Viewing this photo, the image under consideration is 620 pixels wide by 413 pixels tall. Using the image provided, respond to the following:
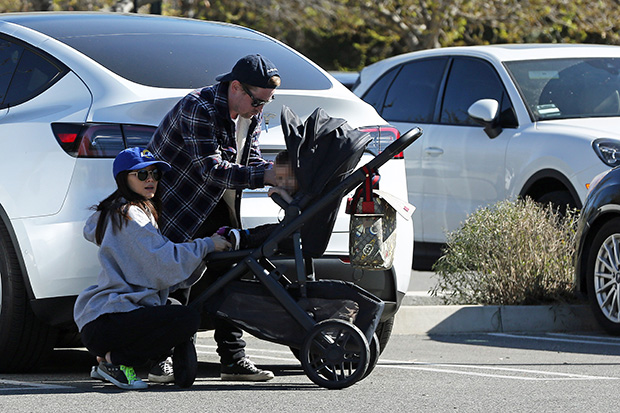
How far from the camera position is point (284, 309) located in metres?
5.34

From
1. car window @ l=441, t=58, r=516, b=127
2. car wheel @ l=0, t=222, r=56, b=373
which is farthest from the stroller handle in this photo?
car window @ l=441, t=58, r=516, b=127

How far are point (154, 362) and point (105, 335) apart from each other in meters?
0.32

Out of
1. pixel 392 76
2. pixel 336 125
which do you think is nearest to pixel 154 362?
pixel 336 125

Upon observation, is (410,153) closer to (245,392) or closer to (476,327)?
(476,327)

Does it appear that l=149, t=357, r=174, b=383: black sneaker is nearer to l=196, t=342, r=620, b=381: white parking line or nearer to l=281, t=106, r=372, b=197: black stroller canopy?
l=281, t=106, r=372, b=197: black stroller canopy

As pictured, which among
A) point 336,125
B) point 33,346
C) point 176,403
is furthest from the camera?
point 33,346

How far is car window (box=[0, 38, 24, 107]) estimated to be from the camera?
595cm

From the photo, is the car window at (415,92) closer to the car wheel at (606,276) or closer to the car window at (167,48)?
the car wheel at (606,276)

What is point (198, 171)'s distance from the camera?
543 centimetres

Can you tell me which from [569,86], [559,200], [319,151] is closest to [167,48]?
[319,151]

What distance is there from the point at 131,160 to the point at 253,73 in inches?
26.5

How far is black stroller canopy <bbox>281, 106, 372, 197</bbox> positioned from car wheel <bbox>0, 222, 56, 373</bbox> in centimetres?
139

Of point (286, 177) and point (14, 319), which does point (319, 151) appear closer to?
point (286, 177)

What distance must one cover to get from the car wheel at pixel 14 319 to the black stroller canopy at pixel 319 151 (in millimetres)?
1391
